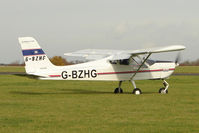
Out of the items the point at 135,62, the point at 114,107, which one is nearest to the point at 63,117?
the point at 114,107

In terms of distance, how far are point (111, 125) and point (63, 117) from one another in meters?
1.84

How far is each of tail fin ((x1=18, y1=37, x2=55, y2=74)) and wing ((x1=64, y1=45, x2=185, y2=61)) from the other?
3140mm

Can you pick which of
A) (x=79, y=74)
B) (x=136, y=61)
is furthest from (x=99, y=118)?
(x=136, y=61)

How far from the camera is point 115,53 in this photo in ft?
66.4

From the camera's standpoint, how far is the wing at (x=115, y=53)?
56.2 ft

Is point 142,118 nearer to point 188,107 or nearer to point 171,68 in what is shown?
point 188,107

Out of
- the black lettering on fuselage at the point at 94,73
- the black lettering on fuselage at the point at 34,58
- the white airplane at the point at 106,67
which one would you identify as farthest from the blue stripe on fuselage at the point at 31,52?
the black lettering on fuselage at the point at 94,73

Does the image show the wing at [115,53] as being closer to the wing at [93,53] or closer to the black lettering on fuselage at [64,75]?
the wing at [93,53]

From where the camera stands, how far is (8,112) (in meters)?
11.9

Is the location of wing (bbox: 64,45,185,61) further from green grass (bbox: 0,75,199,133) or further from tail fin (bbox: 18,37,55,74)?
green grass (bbox: 0,75,199,133)

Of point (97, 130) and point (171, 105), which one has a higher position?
point (97, 130)

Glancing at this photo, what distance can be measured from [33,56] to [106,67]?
11.6ft

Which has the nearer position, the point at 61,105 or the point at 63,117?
the point at 63,117

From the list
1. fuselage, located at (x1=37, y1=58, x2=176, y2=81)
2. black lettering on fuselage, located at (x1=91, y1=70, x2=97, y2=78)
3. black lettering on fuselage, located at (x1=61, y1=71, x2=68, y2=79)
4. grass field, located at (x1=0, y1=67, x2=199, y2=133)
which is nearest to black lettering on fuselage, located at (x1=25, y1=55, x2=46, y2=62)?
fuselage, located at (x1=37, y1=58, x2=176, y2=81)
